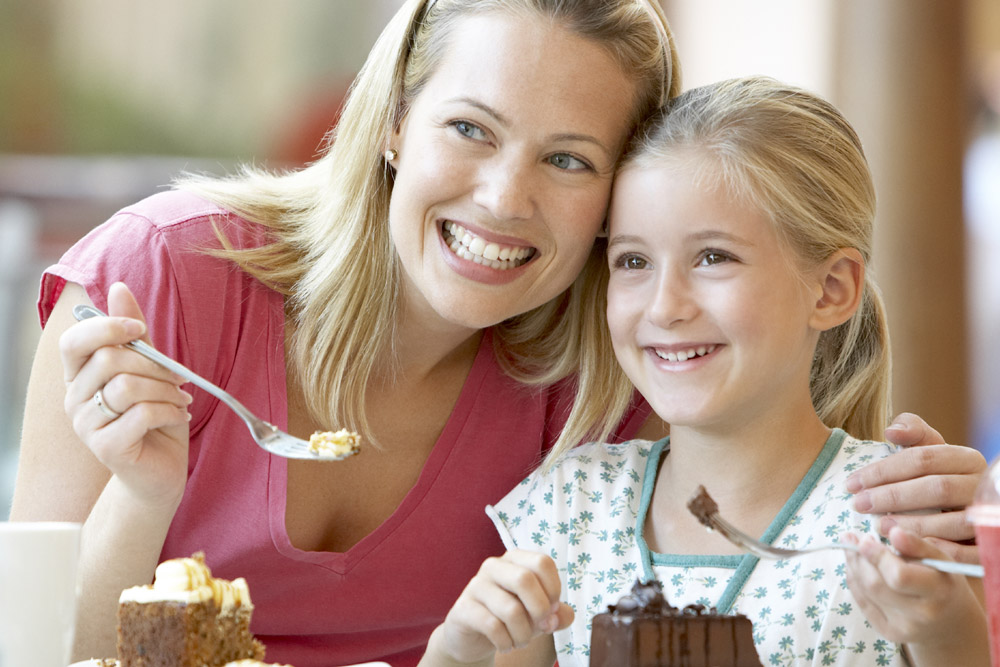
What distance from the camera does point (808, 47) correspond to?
3.63 m

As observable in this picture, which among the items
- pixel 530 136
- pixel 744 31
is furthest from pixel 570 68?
pixel 744 31

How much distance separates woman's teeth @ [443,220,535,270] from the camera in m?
1.48

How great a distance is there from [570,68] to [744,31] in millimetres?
2793

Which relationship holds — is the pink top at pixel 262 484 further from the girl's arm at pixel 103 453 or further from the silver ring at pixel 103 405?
the silver ring at pixel 103 405

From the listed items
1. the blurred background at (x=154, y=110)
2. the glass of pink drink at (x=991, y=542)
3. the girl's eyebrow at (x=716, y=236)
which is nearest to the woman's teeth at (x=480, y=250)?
the girl's eyebrow at (x=716, y=236)

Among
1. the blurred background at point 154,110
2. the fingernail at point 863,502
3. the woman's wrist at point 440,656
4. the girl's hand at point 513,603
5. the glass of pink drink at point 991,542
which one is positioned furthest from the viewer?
the blurred background at point 154,110

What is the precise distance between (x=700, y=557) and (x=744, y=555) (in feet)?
0.17

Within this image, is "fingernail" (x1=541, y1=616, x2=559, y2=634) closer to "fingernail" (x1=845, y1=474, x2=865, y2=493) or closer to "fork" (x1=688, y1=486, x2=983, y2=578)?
"fork" (x1=688, y1=486, x2=983, y2=578)

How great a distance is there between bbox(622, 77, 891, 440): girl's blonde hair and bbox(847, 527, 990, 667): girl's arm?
1.71ft

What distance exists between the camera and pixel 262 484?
156cm

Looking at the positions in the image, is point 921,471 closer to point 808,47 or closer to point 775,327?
point 775,327

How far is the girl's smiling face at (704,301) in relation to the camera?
137 centimetres

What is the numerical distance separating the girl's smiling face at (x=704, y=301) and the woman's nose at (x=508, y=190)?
13 cm

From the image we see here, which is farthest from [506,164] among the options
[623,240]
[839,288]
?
[839,288]
